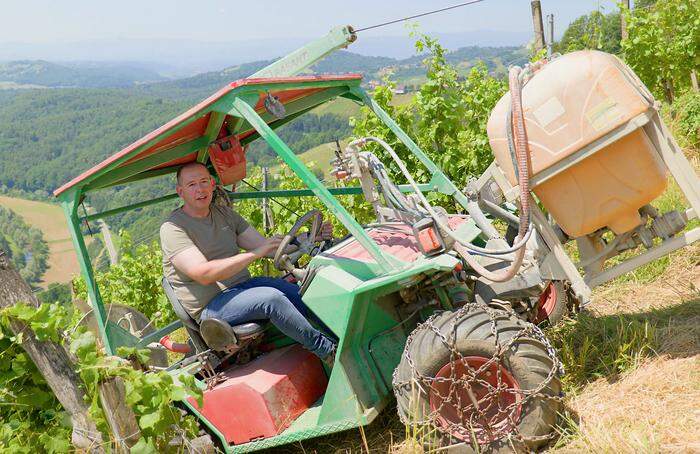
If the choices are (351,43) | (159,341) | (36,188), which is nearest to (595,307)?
(351,43)

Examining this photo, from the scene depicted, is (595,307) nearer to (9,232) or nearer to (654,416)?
(654,416)

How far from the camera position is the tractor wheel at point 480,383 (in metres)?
3.47

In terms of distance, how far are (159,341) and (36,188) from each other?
130m

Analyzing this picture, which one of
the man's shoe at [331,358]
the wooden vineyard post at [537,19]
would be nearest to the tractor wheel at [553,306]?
the man's shoe at [331,358]

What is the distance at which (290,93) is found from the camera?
Answer: 15.1ft

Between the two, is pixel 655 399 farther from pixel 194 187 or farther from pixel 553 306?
pixel 194 187

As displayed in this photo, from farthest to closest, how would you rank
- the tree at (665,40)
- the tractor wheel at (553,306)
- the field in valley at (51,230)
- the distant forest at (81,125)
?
the distant forest at (81,125) → the field in valley at (51,230) → the tree at (665,40) → the tractor wheel at (553,306)

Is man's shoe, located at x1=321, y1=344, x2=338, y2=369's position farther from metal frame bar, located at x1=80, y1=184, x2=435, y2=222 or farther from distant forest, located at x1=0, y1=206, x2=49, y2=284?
distant forest, located at x1=0, y1=206, x2=49, y2=284

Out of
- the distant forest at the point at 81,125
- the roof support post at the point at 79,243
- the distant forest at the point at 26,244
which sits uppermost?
the distant forest at the point at 81,125

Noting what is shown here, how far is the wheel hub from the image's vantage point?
3510 millimetres

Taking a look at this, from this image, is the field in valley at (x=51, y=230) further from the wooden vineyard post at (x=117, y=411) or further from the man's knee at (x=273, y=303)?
the wooden vineyard post at (x=117, y=411)

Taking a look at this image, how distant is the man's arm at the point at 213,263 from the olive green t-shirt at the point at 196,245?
0.07 metres

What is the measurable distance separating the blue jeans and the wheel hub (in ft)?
2.57

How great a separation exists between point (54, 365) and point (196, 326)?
1080 mm
